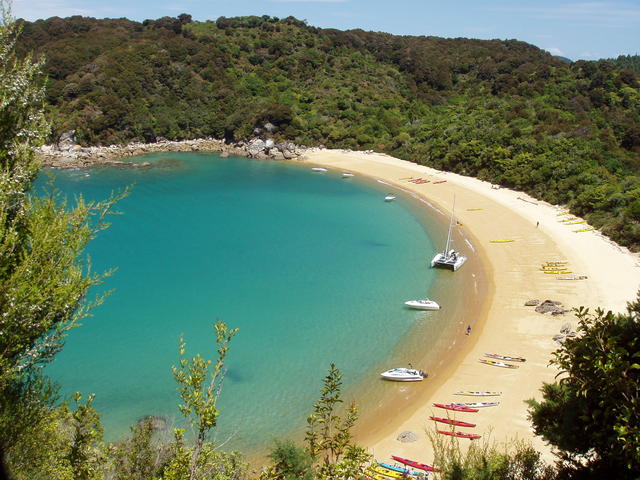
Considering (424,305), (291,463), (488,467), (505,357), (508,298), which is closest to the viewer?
(488,467)

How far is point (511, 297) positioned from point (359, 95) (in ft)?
271

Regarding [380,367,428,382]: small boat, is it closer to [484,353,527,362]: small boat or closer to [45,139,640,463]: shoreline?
[45,139,640,463]: shoreline

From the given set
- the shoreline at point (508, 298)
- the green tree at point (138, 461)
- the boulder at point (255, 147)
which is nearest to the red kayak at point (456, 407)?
the shoreline at point (508, 298)

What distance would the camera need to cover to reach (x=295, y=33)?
5123 inches

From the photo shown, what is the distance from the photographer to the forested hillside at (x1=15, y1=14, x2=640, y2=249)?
68.6m

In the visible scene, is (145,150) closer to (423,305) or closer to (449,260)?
(449,260)

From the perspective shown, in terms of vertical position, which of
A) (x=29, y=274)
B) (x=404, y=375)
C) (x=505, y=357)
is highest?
(x=29, y=274)

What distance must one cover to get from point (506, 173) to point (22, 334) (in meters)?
67.4

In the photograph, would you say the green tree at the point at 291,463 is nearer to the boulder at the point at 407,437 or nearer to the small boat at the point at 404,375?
the boulder at the point at 407,437

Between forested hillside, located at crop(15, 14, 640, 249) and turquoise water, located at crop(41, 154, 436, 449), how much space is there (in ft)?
75.6

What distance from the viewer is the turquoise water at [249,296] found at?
25641 mm

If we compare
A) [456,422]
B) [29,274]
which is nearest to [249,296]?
[456,422]

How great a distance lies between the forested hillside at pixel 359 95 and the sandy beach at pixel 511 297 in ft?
Result: 25.2

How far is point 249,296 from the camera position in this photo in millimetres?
36781
